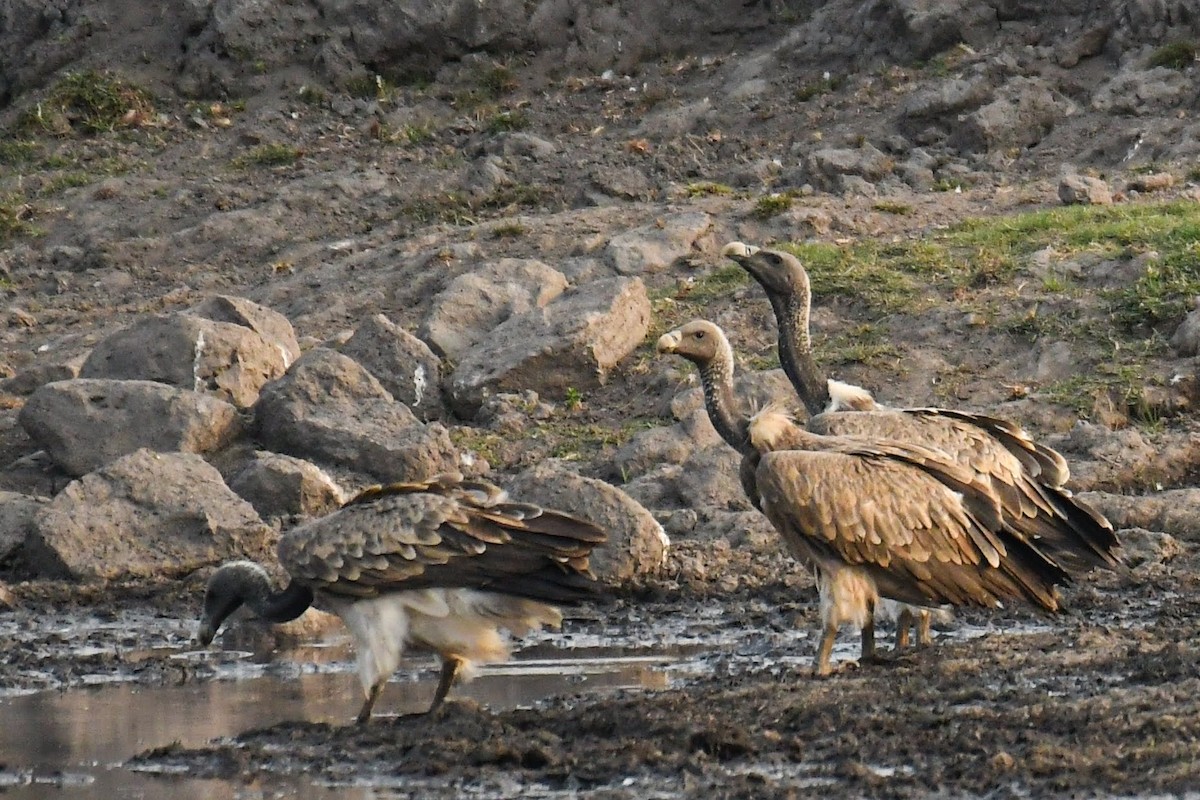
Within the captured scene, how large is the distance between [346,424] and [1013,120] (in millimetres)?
7672

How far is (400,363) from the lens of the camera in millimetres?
13984

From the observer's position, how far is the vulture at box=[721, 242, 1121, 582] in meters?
9.27

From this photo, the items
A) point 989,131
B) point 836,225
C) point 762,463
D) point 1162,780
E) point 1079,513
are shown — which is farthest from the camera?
point 989,131

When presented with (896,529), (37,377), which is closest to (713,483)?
(896,529)

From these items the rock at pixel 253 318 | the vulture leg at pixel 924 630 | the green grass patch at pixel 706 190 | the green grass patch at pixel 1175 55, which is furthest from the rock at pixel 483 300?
the green grass patch at pixel 1175 55

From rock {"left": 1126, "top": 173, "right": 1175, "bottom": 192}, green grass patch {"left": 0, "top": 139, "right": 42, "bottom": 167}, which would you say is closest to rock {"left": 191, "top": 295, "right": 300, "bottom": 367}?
rock {"left": 1126, "top": 173, "right": 1175, "bottom": 192}

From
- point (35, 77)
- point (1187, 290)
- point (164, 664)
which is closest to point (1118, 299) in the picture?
point (1187, 290)

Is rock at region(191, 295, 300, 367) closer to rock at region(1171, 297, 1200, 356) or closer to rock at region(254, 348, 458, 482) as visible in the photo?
rock at region(254, 348, 458, 482)

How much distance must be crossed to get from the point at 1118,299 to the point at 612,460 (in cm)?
361

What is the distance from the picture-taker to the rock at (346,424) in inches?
489

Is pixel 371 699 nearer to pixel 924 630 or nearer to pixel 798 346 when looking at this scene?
pixel 924 630

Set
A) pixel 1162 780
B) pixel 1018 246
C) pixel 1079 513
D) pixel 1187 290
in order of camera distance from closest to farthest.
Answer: pixel 1162 780 < pixel 1079 513 < pixel 1187 290 < pixel 1018 246

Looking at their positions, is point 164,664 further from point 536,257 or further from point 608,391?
point 536,257

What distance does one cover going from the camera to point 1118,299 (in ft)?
46.0
